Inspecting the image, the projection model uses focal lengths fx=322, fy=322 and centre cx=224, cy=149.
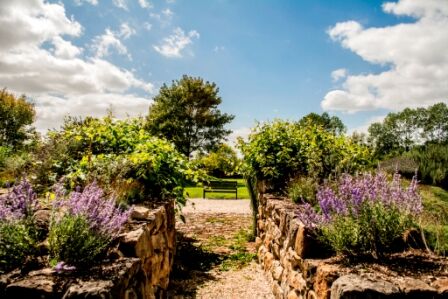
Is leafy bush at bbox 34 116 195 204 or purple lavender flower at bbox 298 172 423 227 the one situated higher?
leafy bush at bbox 34 116 195 204

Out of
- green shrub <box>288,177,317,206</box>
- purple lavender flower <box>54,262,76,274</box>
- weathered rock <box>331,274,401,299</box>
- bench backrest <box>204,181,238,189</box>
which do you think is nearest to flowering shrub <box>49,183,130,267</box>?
purple lavender flower <box>54,262,76,274</box>

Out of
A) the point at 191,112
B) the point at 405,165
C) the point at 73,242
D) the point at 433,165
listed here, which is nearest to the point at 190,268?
the point at 73,242

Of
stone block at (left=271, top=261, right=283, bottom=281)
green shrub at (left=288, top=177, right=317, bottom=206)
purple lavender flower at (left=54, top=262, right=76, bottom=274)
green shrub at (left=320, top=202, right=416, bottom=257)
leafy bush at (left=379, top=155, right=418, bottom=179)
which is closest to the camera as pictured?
purple lavender flower at (left=54, top=262, right=76, bottom=274)

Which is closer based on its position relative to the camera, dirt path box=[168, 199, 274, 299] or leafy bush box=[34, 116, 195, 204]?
leafy bush box=[34, 116, 195, 204]

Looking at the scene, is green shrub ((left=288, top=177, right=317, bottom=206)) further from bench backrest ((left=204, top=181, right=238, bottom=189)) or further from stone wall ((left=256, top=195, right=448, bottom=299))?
bench backrest ((left=204, top=181, right=238, bottom=189))

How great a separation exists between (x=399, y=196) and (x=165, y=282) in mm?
3269

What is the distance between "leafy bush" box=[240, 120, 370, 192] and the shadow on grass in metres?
1.92

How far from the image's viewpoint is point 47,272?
7.06 ft

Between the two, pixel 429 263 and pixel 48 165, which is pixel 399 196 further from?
pixel 48 165

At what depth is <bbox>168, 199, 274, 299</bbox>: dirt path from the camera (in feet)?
15.8

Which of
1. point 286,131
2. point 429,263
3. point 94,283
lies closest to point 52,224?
point 94,283

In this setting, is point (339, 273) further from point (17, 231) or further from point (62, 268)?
point (17, 231)

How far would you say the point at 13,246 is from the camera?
231 centimetres

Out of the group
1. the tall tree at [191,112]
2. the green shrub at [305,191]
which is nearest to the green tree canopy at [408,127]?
the tall tree at [191,112]
